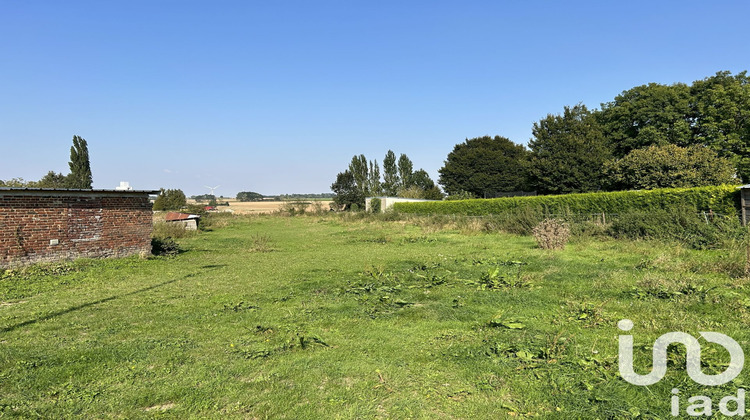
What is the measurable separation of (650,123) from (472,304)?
42.8 m

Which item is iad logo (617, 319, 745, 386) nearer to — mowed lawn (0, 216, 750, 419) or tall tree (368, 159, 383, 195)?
mowed lawn (0, 216, 750, 419)

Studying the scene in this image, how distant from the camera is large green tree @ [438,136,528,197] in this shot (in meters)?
57.2

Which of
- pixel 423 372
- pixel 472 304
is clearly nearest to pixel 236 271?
pixel 472 304

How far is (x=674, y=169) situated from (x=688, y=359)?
30.8m

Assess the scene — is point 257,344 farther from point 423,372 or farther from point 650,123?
point 650,123

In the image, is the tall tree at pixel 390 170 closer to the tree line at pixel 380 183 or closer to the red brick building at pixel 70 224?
the tree line at pixel 380 183

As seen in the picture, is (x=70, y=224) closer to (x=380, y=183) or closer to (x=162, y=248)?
(x=162, y=248)

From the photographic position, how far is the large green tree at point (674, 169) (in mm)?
27058

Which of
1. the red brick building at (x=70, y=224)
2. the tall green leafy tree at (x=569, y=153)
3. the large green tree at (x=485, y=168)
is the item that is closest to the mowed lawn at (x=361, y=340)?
the red brick building at (x=70, y=224)

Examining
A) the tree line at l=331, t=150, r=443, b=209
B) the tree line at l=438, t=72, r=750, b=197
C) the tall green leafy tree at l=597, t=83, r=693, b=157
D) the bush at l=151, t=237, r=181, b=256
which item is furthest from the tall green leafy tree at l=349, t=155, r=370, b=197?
the bush at l=151, t=237, r=181, b=256

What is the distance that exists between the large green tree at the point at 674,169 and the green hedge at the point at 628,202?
8844mm

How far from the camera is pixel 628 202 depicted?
21.3 m

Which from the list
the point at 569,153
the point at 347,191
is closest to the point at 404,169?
the point at 347,191

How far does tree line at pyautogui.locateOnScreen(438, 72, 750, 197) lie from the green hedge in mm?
9037
